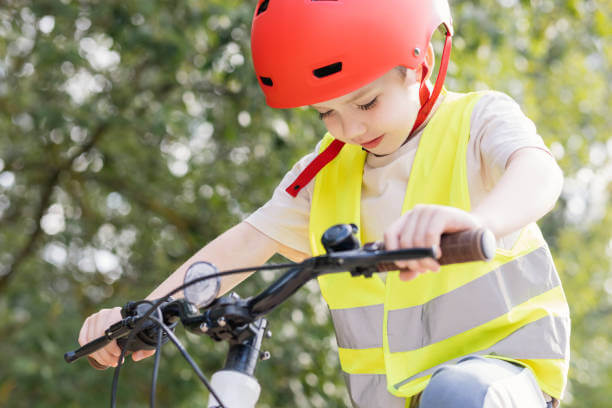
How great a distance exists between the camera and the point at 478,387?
63.7 inches

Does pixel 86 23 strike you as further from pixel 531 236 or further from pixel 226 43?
pixel 531 236

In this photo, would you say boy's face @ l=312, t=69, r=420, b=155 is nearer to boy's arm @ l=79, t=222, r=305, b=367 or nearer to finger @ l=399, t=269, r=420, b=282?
boy's arm @ l=79, t=222, r=305, b=367

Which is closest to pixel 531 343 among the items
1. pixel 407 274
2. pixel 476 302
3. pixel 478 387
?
pixel 476 302

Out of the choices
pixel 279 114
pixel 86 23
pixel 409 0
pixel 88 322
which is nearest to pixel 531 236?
pixel 409 0

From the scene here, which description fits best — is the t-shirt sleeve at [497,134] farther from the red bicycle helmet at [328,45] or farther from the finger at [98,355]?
the finger at [98,355]

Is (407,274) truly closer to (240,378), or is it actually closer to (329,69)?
(240,378)

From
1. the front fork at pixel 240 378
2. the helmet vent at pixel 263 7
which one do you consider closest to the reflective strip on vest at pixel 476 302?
the front fork at pixel 240 378

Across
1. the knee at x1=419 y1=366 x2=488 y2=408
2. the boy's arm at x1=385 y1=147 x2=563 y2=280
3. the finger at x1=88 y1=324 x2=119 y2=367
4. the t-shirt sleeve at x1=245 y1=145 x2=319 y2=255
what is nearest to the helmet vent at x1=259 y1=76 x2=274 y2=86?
the t-shirt sleeve at x1=245 y1=145 x2=319 y2=255

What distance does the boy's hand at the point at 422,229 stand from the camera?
1.41m

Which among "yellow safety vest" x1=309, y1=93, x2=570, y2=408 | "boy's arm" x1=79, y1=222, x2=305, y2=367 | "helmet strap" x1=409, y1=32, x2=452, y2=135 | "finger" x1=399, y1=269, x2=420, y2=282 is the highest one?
"finger" x1=399, y1=269, x2=420, y2=282

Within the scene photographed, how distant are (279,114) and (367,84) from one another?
326 cm

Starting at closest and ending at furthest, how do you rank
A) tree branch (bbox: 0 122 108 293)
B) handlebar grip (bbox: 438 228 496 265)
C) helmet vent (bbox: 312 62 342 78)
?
handlebar grip (bbox: 438 228 496 265)
helmet vent (bbox: 312 62 342 78)
tree branch (bbox: 0 122 108 293)

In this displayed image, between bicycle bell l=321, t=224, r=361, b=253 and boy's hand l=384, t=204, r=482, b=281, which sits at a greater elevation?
boy's hand l=384, t=204, r=482, b=281

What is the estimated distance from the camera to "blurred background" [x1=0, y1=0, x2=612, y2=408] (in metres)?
5.67
